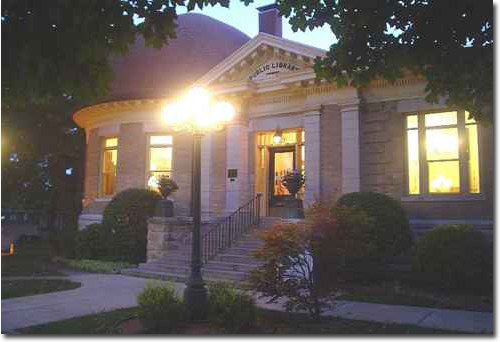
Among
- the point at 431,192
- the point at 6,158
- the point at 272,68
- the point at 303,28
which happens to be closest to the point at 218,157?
the point at 272,68

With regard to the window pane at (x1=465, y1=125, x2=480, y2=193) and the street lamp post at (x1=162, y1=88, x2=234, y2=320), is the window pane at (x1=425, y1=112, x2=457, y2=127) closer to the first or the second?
the window pane at (x1=465, y1=125, x2=480, y2=193)

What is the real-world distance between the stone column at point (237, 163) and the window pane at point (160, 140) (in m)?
2.61

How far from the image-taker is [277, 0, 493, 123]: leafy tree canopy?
7754 mm

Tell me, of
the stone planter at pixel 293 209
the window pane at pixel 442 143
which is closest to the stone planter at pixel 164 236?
the stone planter at pixel 293 209

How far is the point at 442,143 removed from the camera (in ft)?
45.2

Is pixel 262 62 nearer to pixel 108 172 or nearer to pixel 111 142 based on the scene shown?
pixel 111 142

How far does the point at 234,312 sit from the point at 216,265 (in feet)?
18.7

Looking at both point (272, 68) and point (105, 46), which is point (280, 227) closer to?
point (105, 46)

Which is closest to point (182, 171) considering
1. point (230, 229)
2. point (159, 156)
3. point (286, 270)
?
point (159, 156)

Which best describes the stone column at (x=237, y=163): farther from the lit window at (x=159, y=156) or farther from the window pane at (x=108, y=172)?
the window pane at (x=108, y=172)

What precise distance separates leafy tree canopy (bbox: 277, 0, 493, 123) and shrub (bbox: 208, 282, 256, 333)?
4.12m

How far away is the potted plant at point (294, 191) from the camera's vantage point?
12969 mm

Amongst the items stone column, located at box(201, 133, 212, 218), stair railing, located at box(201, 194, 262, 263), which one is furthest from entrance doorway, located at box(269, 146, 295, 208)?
stone column, located at box(201, 133, 212, 218)

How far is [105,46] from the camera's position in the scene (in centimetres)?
764
